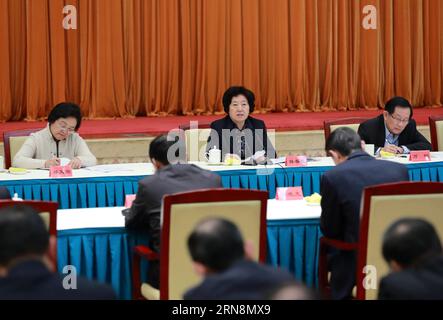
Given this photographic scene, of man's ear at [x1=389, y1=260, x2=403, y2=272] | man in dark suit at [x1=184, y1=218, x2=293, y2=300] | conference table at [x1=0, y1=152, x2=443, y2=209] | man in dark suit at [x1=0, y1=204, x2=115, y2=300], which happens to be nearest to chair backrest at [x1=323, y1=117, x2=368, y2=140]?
conference table at [x1=0, y1=152, x2=443, y2=209]

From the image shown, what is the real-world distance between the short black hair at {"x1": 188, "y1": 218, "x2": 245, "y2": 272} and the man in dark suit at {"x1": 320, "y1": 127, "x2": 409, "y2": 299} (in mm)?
1672

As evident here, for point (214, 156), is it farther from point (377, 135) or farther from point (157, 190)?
point (157, 190)

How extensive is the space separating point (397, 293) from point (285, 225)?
1.83 meters

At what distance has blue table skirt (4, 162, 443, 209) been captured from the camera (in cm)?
511

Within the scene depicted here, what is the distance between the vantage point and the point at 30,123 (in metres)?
8.53

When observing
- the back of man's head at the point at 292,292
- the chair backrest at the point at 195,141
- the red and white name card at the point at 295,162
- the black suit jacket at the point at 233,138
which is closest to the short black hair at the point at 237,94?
the black suit jacket at the point at 233,138

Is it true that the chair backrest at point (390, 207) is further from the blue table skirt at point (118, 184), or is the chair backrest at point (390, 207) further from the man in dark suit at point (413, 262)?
the blue table skirt at point (118, 184)

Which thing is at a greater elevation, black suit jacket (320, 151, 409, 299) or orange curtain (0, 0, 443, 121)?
orange curtain (0, 0, 443, 121)

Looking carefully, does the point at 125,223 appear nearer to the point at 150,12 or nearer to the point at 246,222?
the point at 246,222

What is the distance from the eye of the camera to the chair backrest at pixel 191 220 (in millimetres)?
3414

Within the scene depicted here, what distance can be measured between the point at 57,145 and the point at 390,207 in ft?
9.04

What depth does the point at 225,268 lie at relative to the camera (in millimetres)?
2168

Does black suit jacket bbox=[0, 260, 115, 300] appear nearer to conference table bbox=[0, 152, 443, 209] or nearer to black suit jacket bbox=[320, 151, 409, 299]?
black suit jacket bbox=[320, 151, 409, 299]

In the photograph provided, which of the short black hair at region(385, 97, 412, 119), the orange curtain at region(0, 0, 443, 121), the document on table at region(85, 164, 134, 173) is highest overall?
the orange curtain at region(0, 0, 443, 121)
